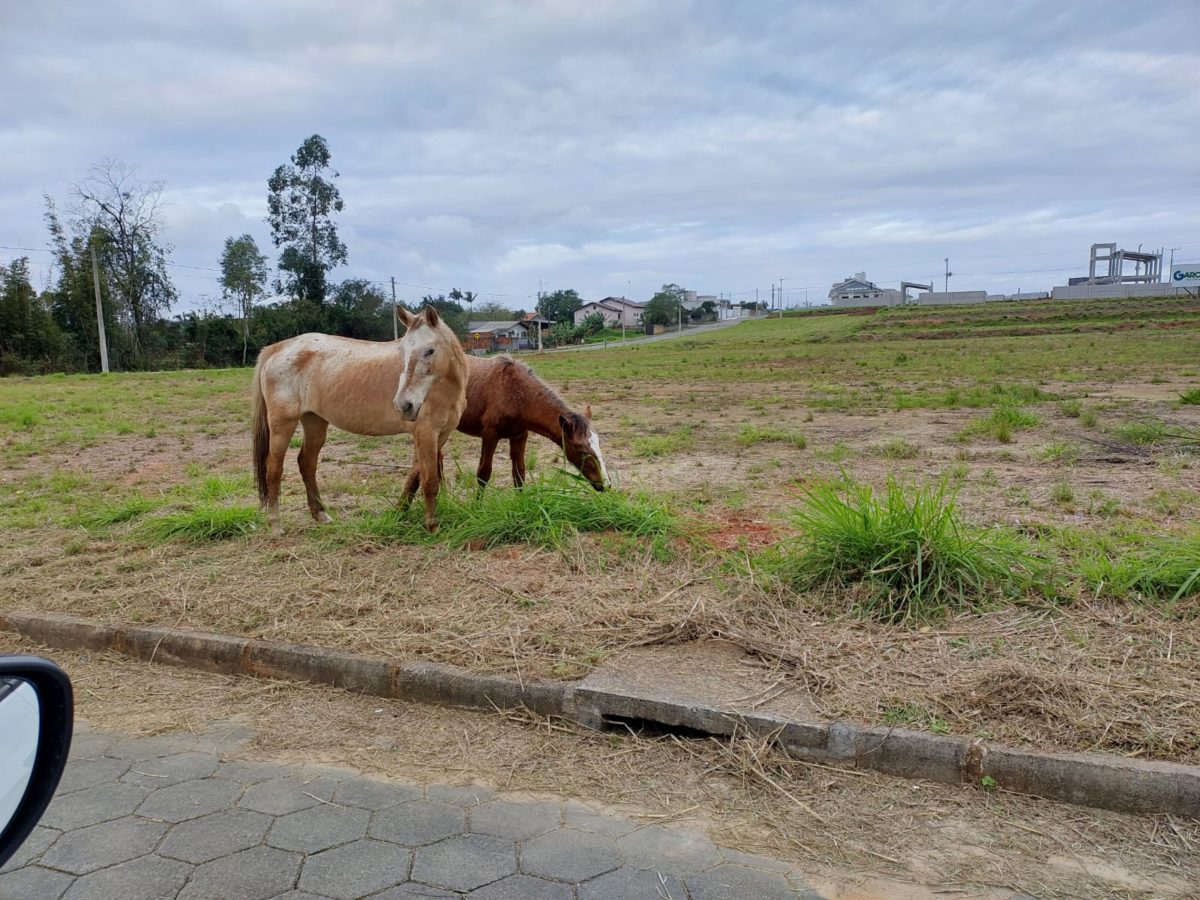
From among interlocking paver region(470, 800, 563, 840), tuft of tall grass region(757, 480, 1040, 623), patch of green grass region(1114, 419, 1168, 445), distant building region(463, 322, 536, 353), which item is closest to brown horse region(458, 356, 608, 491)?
tuft of tall grass region(757, 480, 1040, 623)

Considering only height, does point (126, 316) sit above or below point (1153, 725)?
above

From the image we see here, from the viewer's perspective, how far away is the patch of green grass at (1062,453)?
A: 8277 millimetres

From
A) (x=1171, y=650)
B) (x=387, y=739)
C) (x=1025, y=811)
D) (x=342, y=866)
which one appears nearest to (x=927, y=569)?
(x=1171, y=650)

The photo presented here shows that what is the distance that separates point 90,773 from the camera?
123 inches

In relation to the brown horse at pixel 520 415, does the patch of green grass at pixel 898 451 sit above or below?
below

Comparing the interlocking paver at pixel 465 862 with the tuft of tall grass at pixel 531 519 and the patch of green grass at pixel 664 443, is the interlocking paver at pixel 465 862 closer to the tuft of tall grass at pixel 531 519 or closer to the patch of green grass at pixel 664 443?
the tuft of tall grass at pixel 531 519

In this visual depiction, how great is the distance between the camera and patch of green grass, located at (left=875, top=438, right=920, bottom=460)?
900 cm

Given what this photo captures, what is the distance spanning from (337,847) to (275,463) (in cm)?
406

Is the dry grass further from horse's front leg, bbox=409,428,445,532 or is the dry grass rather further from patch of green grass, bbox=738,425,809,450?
patch of green grass, bbox=738,425,809,450

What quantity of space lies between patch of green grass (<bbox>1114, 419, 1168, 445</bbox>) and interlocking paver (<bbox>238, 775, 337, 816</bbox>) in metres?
9.75

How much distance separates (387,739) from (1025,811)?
255 cm

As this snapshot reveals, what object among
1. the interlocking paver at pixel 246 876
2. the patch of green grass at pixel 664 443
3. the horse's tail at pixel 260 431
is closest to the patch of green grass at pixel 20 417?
the horse's tail at pixel 260 431

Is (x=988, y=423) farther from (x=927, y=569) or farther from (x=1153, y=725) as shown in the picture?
(x=1153, y=725)

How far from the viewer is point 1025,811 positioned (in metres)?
2.71
